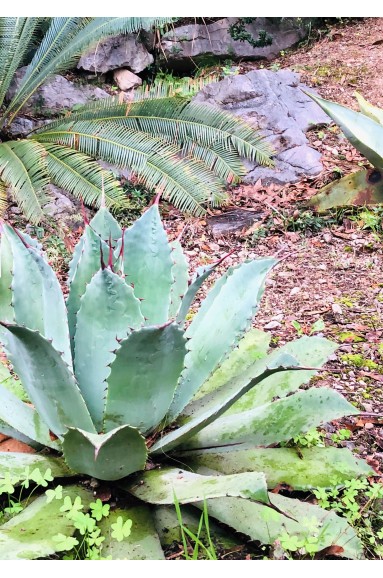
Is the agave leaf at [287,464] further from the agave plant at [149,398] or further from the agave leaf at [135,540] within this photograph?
the agave leaf at [135,540]

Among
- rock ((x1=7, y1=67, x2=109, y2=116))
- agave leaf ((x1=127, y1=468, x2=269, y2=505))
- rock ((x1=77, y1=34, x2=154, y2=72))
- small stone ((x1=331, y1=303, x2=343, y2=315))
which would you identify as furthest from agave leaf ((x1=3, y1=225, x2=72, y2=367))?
rock ((x1=77, y1=34, x2=154, y2=72))

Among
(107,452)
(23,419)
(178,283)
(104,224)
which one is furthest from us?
(178,283)

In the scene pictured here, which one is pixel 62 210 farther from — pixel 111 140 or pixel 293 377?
pixel 293 377

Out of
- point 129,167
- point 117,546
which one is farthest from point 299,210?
point 117,546

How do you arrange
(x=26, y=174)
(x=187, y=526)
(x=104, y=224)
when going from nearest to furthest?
1. (x=187, y=526)
2. (x=104, y=224)
3. (x=26, y=174)

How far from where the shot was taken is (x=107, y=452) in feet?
3.90

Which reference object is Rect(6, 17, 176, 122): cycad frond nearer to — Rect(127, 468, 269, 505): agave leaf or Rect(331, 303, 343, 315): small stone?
Rect(331, 303, 343, 315): small stone

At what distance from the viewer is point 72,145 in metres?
3.73

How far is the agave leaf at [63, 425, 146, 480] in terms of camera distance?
1138 millimetres

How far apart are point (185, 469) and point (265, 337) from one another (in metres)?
0.54

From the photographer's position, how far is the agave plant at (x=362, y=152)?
54.0 inches

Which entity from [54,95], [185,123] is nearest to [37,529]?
[185,123]

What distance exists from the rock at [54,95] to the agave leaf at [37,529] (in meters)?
3.53

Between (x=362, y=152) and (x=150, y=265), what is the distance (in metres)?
0.57
